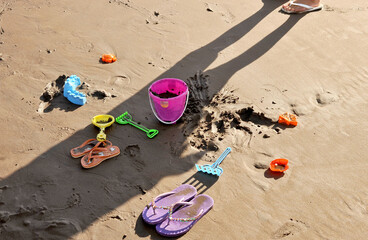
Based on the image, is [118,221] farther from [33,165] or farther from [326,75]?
[326,75]

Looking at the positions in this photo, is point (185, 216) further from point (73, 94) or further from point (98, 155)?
point (73, 94)

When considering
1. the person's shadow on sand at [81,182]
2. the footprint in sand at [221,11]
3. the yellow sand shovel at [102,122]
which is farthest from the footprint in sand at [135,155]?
the footprint in sand at [221,11]

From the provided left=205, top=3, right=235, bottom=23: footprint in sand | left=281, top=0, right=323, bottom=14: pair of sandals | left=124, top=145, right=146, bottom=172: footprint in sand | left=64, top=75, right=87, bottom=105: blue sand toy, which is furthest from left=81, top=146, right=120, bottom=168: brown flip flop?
left=281, top=0, right=323, bottom=14: pair of sandals

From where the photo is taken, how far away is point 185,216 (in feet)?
9.13

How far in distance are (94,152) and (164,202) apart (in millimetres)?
855

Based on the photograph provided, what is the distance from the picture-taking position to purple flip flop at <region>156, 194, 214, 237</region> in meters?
2.65

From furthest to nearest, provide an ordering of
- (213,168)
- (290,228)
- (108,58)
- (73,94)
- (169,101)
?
(108,58), (73,94), (169,101), (213,168), (290,228)

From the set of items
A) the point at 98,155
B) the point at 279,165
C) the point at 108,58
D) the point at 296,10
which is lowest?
the point at 98,155

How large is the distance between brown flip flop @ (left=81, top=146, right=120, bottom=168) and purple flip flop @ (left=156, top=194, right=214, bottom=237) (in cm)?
82

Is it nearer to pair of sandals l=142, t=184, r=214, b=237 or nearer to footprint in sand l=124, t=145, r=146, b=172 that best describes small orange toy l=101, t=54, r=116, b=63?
footprint in sand l=124, t=145, r=146, b=172

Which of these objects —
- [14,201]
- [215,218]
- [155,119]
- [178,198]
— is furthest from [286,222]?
[14,201]

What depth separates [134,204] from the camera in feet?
9.37

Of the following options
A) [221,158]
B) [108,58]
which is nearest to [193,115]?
[221,158]

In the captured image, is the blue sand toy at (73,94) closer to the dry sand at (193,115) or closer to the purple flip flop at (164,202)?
the dry sand at (193,115)
